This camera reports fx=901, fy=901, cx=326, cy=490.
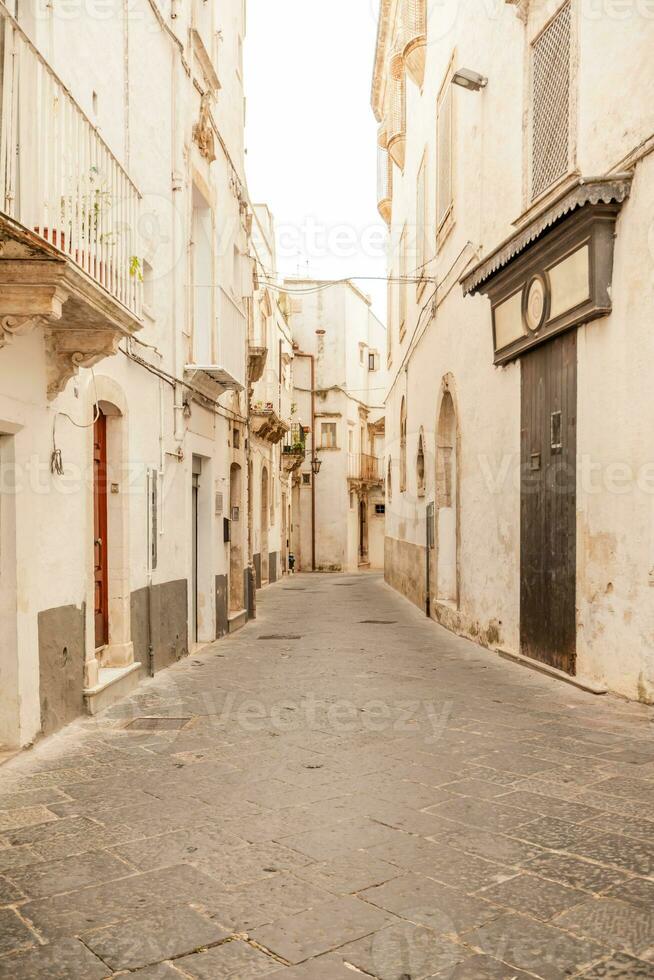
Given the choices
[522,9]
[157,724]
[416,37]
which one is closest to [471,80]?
[522,9]

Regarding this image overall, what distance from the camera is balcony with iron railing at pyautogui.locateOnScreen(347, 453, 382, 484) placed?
122 ft

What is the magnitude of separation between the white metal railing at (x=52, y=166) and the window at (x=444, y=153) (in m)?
7.74

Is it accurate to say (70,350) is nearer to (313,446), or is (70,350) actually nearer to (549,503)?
(549,503)

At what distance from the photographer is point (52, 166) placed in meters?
5.34

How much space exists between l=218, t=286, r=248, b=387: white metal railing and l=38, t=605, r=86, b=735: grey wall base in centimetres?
522

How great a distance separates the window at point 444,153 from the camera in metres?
13.2

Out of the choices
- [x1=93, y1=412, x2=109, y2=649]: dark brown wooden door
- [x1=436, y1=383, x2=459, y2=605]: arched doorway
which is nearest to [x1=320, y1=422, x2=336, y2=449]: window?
[x1=436, y1=383, x2=459, y2=605]: arched doorway

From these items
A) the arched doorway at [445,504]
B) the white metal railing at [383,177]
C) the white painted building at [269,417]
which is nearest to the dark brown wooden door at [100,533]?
the arched doorway at [445,504]

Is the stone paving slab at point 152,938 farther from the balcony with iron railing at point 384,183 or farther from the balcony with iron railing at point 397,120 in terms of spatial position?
the balcony with iron railing at point 384,183

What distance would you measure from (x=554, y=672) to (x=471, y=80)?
708 centimetres

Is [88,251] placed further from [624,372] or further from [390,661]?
[390,661]

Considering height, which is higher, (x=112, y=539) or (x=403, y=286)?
(x=403, y=286)

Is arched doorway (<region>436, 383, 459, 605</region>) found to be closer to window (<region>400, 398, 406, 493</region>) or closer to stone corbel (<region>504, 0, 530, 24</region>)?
stone corbel (<region>504, 0, 530, 24</region>)

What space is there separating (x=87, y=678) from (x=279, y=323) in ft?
78.5
